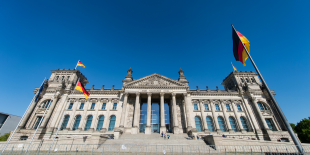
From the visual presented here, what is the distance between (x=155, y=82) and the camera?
3441 centimetres

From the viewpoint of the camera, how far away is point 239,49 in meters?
12.1

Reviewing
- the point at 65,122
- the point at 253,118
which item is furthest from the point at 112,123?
the point at 253,118

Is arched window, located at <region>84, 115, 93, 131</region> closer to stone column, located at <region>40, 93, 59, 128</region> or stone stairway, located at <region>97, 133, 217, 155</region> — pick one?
stone column, located at <region>40, 93, 59, 128</region>

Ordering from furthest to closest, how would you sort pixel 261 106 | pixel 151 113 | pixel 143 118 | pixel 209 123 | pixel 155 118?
pixel 261 106 → pixel 151 113 → pixel 155 118 → pixel 143 118 → pixel 209 123

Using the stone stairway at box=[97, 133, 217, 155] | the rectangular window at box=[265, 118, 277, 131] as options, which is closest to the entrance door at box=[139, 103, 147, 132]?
the stone stairway at box=[97, 133, 217, 155]

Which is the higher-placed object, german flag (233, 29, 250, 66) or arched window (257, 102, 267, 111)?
arched window (257, 102, 267, 111)

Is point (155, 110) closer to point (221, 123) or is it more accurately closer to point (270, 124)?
point (221, 123)

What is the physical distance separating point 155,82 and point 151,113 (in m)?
8.36

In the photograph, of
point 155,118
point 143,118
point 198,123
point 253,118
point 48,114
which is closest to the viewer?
point 48,114

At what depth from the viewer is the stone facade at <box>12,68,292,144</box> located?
29.3 meters

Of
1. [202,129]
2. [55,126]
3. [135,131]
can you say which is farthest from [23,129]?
[202,129]

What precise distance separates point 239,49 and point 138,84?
2514 centimetres

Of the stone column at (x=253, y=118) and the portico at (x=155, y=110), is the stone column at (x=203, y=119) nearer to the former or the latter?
the portico at (x=155, y=110)

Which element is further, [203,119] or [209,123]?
[209,123]
